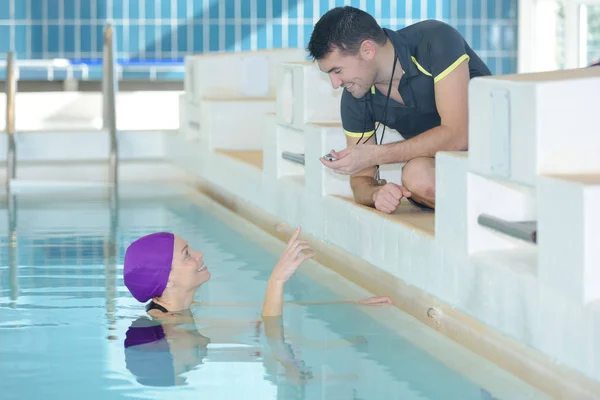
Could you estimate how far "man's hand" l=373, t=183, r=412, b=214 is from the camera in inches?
154

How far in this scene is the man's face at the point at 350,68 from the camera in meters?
3.77

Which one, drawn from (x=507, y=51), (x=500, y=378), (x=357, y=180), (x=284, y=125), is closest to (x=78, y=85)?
(x=507, y=51)

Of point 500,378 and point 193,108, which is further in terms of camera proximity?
point 193,108

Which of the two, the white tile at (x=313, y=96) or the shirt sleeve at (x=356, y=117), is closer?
the shirt sleeve at (x=356, y=117)

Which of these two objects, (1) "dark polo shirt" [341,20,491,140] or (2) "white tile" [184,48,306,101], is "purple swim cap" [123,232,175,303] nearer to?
(1) "dark polo shirt" [341,20,491,140]

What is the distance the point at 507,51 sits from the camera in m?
10.9

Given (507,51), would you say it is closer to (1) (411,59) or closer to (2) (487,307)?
(1) (411,59)

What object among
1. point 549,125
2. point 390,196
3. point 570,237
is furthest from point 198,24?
point 570,237

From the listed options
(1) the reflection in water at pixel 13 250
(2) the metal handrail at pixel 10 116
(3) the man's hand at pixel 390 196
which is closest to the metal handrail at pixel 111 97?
(2) the metal handrail at pixel 10 116

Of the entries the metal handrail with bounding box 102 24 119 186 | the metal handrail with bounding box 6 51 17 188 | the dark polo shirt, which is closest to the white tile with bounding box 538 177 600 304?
the dark polo shirt

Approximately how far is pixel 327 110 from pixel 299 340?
61.8 inches

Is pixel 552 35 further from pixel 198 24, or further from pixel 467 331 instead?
pixel 467 331

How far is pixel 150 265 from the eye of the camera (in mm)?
3768

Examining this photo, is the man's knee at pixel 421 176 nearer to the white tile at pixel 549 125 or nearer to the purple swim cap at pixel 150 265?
the purple swim cap at pixel 150 265
